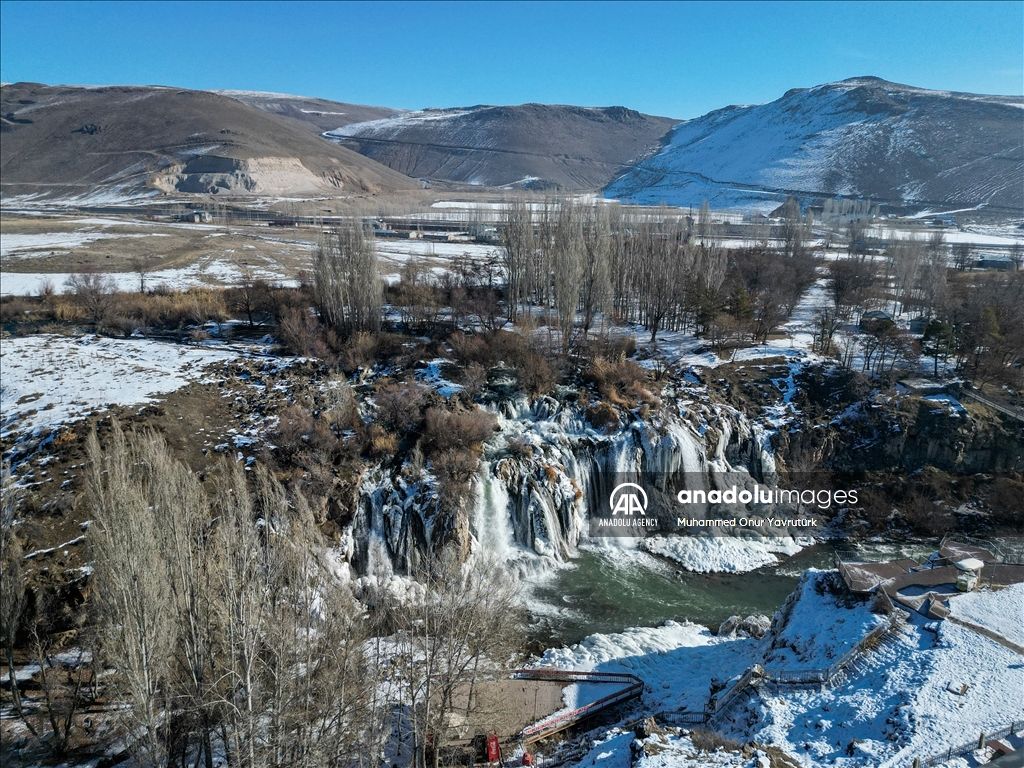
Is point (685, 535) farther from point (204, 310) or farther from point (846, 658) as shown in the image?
point (204, 310)

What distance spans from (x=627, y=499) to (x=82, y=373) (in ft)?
89.6

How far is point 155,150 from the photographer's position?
5315 inches

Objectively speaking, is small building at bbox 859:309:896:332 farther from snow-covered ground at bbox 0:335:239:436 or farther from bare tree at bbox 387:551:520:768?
snow-covered ground at bbox 0:335:239:436

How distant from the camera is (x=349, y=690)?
11.9 metres

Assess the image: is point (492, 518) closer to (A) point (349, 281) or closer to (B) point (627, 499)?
(B) point (627, 499)

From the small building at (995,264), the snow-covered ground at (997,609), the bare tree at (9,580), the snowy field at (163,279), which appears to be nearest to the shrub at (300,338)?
the snowy field at (163,279)

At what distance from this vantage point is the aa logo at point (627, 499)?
85.9 ft

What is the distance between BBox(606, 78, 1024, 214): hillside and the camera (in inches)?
4749

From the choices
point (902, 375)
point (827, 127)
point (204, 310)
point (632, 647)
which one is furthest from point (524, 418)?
point (827, 127)

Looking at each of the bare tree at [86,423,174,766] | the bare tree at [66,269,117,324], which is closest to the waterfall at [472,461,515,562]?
the bare tree at [86,423,174,766]

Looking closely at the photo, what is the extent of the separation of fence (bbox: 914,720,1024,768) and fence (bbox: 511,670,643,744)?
274 inches

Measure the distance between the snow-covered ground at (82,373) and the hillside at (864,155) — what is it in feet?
413

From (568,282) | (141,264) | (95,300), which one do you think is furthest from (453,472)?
(141,264)

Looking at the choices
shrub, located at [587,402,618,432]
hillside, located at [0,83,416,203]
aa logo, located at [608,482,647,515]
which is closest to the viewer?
aa logo, located at [608,482,647,515]
